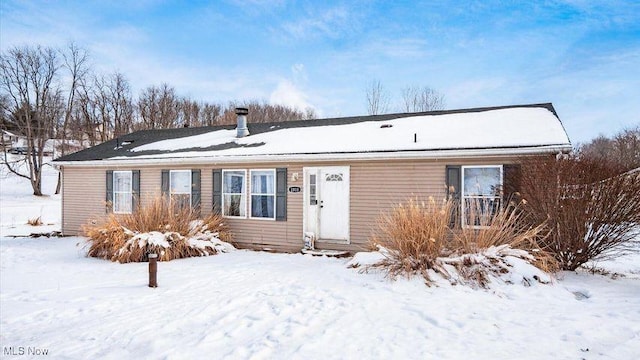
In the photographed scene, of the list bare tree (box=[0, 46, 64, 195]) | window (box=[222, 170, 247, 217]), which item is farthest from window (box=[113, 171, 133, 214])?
bare tree (box=[0, 46, 64, 195])

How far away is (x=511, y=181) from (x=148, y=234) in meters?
7.48

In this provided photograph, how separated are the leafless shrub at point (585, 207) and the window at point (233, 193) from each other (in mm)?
6582

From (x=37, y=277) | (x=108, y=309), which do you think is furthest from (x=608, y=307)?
(x=37, y=277)

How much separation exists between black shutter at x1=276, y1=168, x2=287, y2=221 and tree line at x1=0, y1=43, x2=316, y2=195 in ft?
70.7

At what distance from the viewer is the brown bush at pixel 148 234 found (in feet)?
26.9

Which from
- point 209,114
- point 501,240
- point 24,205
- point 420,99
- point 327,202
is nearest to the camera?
point 501,240

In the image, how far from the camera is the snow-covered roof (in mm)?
7798

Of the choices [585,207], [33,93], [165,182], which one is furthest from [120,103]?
[585,207]

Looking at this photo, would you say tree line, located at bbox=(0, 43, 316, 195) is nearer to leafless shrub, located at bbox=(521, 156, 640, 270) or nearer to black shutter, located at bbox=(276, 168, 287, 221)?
black shutter, located at bbox=(276, 168, 287, 221)

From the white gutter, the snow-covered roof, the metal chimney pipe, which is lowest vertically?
the white gutter

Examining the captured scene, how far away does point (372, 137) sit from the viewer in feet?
31.3

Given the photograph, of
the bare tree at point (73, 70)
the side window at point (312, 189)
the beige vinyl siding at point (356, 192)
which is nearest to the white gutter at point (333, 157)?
the beige vinyl siding at point (356, 192)

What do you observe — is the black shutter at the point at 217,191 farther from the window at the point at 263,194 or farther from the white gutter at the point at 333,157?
the window at the point at 263,194

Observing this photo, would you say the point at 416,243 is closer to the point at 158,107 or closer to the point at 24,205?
the point at 24,205
